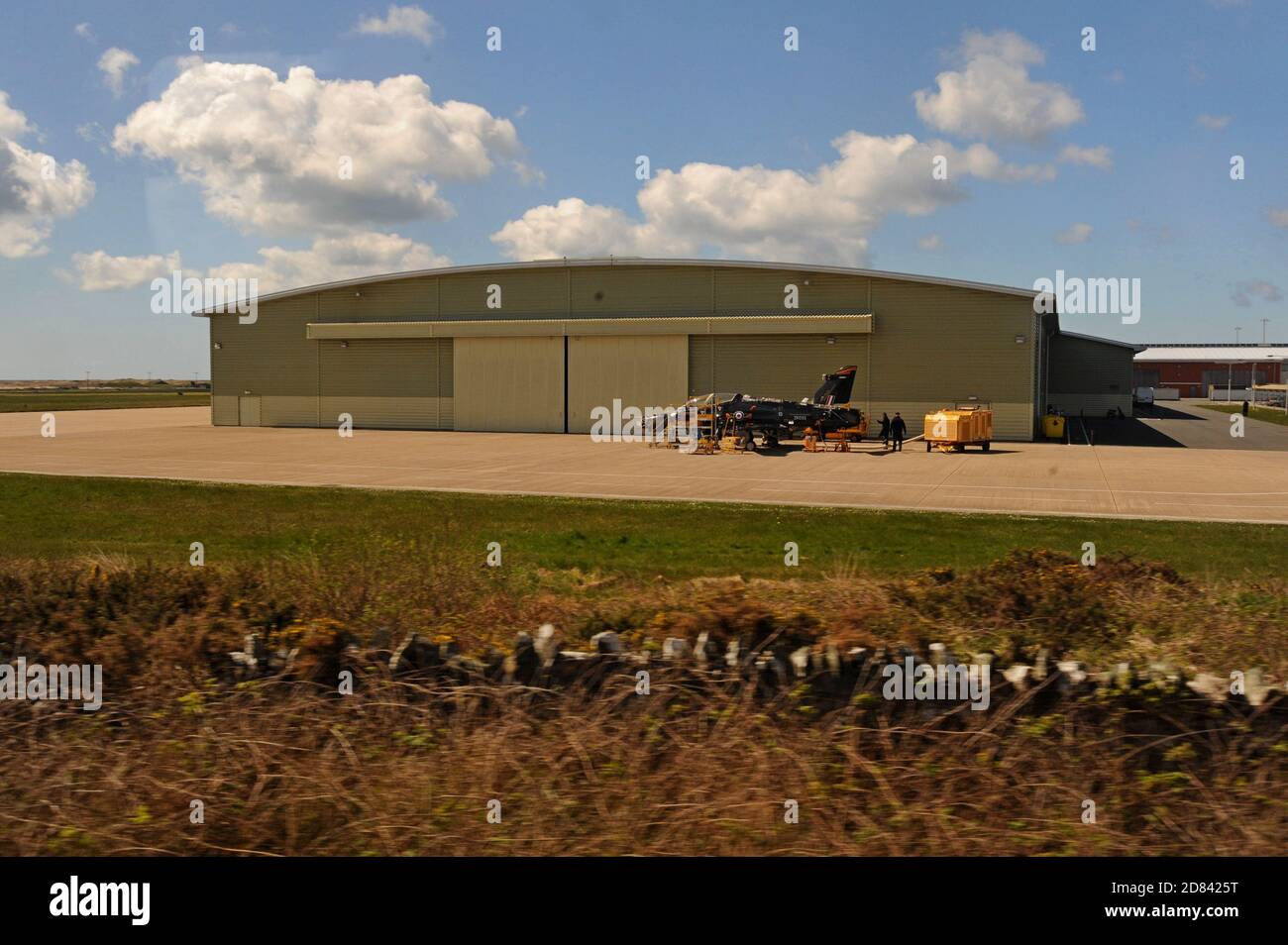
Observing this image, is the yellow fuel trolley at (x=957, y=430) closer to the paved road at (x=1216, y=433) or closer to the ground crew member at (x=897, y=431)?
the ground crew member at (x=897, y=431)

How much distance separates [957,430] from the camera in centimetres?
4188

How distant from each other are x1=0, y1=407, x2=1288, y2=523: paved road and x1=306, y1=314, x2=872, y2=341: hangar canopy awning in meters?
7.78

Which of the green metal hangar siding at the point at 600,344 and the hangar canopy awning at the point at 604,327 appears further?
the hangar canopy awning at the point at 604,327

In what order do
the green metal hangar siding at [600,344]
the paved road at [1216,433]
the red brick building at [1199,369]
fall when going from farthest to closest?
1. the red brick building at [1199,369]
2. the green metal hangar siding at [600,344]
3. the paved road at [1216,433]

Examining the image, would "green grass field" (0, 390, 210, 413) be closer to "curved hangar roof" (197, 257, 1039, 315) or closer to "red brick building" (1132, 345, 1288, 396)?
"curved hangar roof" (197, 257, 1039, 315)

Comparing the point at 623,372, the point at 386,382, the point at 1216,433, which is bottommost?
the point at 1216,433

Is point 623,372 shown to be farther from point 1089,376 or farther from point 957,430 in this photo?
point 1089,376

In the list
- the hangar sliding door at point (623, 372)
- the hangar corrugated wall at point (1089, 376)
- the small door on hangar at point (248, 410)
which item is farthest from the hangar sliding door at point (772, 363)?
the hangar corrugated wall at point (1089, 376)

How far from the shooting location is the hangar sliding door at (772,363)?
50.2 metres

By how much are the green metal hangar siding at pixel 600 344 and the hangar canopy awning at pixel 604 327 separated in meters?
0.09

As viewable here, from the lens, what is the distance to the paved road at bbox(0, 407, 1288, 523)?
24.9 m

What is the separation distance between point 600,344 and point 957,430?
2005 centimetres

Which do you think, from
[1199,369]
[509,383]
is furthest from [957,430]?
[1199,369]
